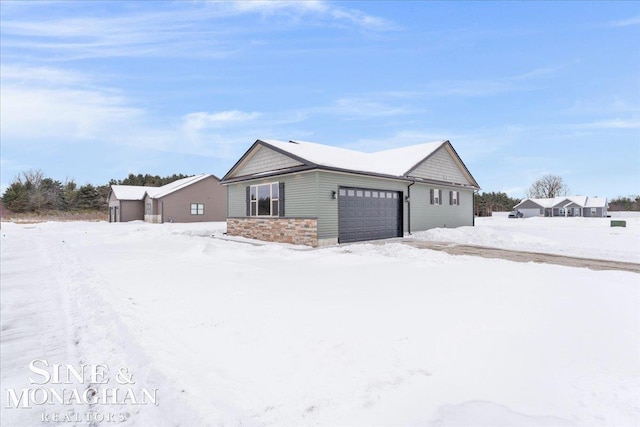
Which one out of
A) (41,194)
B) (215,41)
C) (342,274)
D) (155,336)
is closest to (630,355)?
(342,274)

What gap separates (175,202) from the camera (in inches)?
1288

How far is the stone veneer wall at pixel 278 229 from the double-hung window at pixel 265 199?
40 centimetres

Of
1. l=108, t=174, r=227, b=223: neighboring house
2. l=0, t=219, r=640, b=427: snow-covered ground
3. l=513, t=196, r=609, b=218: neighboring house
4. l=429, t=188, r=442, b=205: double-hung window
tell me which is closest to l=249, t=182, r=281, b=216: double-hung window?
l=0, t=219, r=640, b=427: snow-covered ground

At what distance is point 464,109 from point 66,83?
24743 mm

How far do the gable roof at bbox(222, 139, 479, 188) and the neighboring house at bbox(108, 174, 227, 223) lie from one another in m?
17.0

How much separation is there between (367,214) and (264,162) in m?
5.93

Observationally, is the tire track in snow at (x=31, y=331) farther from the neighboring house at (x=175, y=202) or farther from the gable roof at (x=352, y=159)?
the neighboring house at (x=175, y=202)

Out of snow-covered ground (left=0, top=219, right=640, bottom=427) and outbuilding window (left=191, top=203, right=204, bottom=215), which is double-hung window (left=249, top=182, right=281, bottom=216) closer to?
snow-covered ground (left=0, top=219, right=640, bottom=427)

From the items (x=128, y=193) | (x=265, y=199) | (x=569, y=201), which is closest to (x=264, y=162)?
(x=265, y=199)

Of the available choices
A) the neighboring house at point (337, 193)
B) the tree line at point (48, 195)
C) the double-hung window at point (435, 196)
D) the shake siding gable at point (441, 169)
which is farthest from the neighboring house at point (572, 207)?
the tree line at point (48, 195)

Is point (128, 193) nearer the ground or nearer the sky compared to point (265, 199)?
nearer the sky

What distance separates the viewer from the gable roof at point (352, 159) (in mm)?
13539

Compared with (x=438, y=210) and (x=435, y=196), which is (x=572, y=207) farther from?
(x=435, y=196)

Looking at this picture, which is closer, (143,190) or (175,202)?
(175,202)
